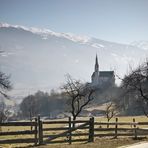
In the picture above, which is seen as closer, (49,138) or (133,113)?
(49,138)

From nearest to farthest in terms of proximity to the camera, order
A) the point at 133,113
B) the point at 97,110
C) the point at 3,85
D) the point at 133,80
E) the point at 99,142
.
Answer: the point at 99,142
the point at 3,85
the point at 133,80
the point at 133,113
the point at 97,110

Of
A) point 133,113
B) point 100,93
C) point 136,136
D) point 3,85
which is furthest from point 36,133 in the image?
point 100,93

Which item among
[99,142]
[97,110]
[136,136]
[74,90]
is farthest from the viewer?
[97,110]

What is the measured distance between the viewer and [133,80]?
1681 inches

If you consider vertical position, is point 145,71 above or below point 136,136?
above

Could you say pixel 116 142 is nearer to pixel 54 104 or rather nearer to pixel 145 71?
pixel 145 71

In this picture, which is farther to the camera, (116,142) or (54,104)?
(54,104)

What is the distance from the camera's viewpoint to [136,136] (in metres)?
27.9

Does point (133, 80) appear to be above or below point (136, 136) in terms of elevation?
above

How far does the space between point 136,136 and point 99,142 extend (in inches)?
179

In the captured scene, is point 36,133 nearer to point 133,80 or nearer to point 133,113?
point 133,80

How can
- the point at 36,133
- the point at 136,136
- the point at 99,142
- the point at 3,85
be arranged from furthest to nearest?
the point at 3,85 → the point at 136,136 → the point at 99,142 → the point at 36,133

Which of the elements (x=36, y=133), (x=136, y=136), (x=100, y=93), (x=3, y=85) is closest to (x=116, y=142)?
(x=136, y=136)

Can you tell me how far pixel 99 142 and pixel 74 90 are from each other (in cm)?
2923
